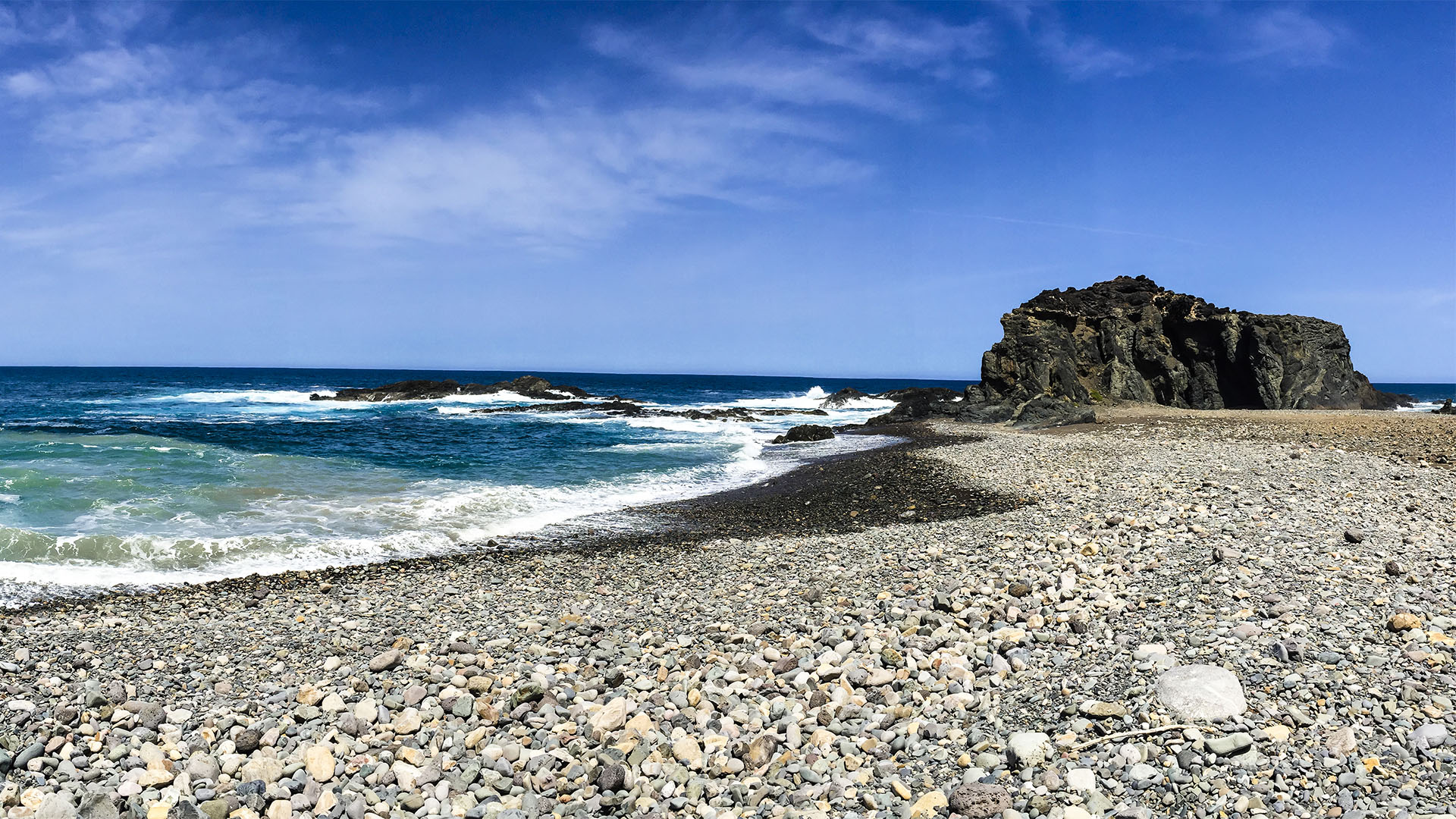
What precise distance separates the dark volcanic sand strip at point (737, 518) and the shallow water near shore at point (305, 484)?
0.68m

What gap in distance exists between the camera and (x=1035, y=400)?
105 ft

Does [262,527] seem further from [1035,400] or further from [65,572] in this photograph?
[1035,400]

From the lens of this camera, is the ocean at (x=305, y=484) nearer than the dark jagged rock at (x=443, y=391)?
Yes

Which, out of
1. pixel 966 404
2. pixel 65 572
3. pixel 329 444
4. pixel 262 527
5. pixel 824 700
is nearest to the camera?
pixel 824 700

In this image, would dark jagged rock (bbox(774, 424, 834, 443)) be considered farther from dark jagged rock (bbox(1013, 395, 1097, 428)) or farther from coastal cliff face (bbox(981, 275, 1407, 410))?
coastal cliff face (bbox(981, 275, 1407, 410))

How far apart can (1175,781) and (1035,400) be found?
2950cm

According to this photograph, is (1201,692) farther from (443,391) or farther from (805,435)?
(443,391)

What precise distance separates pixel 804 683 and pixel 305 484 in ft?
52.4

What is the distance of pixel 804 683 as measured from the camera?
5.89m

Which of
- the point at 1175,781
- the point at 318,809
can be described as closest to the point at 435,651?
the point at 318,809

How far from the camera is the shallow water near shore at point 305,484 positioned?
11.4 metres

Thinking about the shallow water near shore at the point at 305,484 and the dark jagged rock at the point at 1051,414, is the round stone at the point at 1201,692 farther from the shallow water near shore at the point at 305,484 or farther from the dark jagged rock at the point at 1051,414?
the dark jagged rock at the point at 1051,414

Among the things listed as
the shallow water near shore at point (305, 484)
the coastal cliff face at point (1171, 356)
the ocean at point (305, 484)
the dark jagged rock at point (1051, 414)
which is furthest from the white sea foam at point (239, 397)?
the dark jagged rock at point (1051, 414)

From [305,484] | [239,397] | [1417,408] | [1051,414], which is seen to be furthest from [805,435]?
[239,397]
